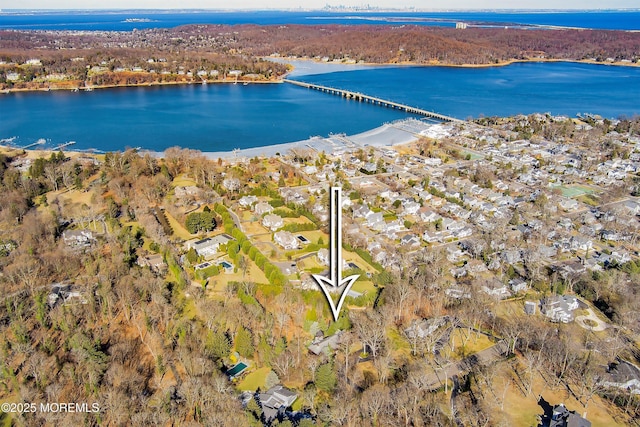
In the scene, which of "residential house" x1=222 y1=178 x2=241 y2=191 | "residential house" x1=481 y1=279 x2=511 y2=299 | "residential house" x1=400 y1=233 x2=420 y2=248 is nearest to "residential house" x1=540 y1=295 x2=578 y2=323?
"residential house" x1=481 y1=279 x2=511 y2=299

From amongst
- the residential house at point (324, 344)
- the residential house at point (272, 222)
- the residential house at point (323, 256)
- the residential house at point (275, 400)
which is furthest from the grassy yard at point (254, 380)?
the residential house at point (272, 222)

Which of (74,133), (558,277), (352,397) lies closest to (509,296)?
(558,277)

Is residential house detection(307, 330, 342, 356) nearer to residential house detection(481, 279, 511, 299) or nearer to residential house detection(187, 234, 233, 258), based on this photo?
residential house detection(481, 279, 511, 299)

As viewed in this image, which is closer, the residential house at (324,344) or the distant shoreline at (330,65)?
the residential house at (324,344)

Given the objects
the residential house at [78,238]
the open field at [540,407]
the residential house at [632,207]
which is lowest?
the open field at [540,407]

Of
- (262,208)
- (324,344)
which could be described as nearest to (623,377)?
(324,344)

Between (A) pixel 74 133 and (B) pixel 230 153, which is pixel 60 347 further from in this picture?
(A) pixel 74 133

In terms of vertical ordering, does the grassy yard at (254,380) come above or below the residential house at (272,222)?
below

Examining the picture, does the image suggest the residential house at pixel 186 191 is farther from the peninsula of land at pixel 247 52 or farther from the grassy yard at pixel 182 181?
the peninsula of land at pixel 247 52
